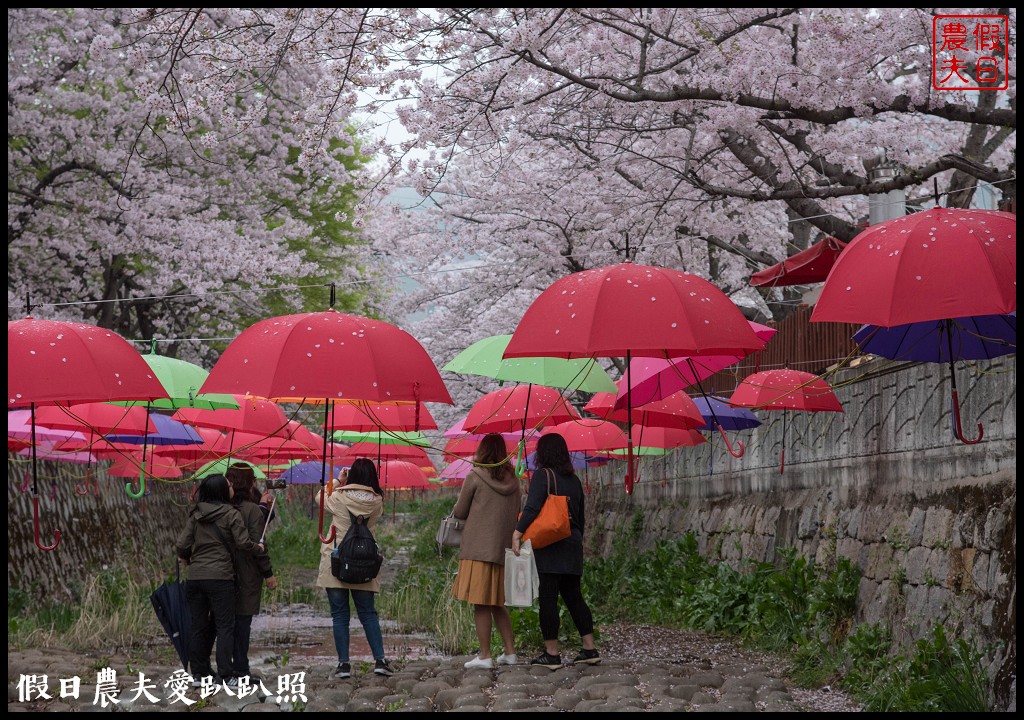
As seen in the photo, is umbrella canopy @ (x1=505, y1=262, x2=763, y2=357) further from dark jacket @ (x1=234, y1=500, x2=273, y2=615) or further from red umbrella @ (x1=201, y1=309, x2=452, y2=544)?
dark jacket @ (x1=234, y1=500, x2=273, y2=615)

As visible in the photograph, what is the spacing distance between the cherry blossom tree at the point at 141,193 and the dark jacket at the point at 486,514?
7.99m

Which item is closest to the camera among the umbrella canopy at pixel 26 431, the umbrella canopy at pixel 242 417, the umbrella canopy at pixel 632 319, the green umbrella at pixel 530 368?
the umbrella canopy at pixel 632 319

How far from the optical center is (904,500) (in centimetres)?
894

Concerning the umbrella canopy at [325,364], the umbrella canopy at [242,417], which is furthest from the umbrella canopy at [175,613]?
the umbrella canopy at [242,417]

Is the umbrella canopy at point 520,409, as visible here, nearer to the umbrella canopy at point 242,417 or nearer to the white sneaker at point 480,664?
the umbrella canopy at point 242,417

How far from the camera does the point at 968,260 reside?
5.49m

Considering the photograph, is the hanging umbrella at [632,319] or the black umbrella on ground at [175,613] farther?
the black umbrella on ground at [175,613]

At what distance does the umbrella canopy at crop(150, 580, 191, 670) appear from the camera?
838 centimetres

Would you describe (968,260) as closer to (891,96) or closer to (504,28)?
(891,96)

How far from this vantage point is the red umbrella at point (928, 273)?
5.37 metres

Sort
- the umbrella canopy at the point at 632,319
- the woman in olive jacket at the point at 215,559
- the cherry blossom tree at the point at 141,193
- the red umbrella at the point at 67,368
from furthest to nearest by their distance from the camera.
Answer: the cherry blossom tree at the point at 141,193 → the woman in olive jacket at the point at 215,559 → the red umbrella at the point at 67,368 → the umbrella canopy at the point at 632,319

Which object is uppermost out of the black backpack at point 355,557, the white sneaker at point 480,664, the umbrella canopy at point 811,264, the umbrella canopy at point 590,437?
the umbrella canopy at point 811,264

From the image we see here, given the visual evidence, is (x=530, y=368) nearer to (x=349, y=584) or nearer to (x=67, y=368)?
(x=349, y=584)

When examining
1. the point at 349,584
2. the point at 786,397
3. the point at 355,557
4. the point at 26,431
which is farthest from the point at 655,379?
the point at 26,431
